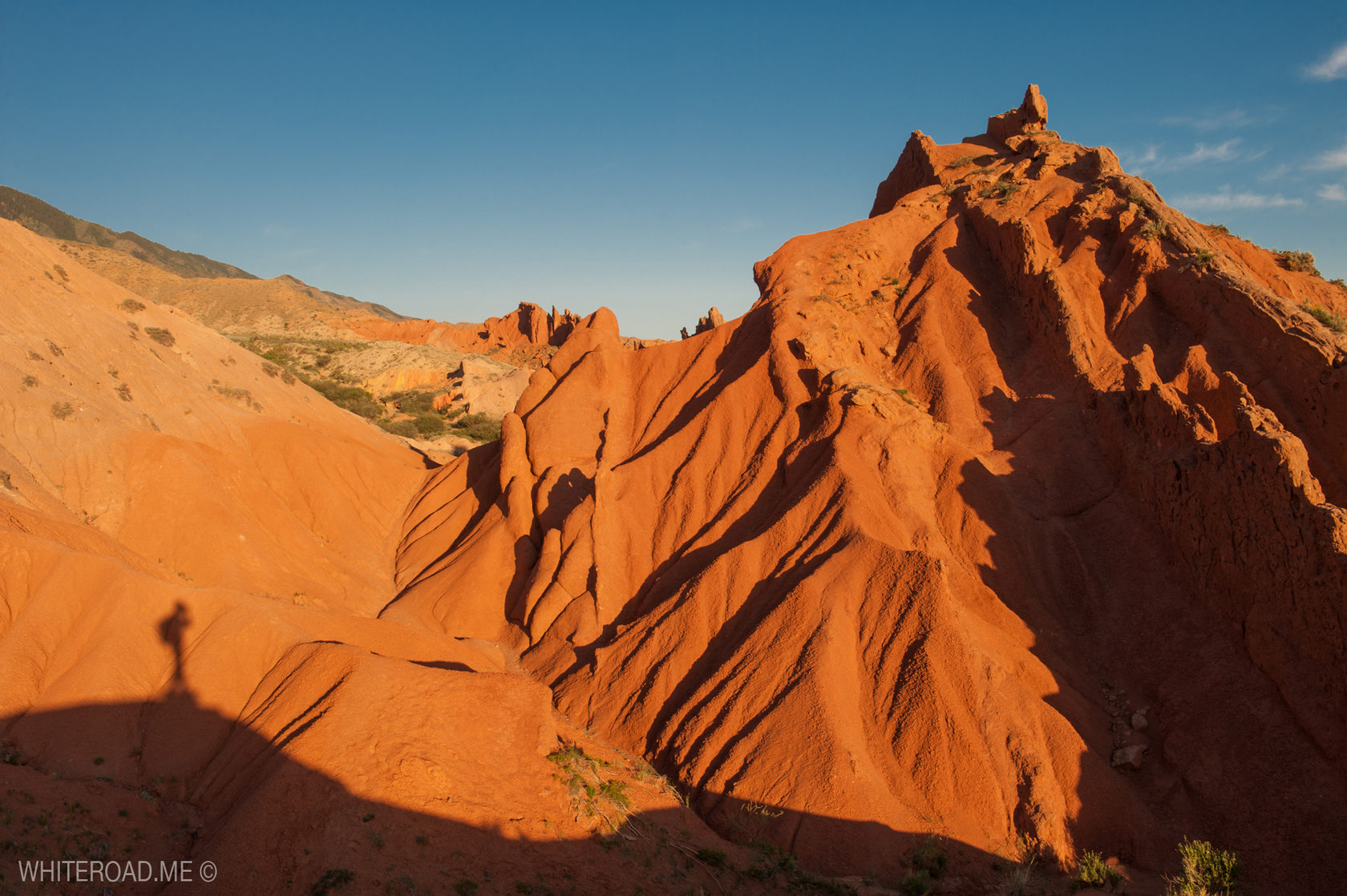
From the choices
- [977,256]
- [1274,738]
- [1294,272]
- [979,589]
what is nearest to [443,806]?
[979,589]

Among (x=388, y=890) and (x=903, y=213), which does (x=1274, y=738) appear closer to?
(x=388, y=890)

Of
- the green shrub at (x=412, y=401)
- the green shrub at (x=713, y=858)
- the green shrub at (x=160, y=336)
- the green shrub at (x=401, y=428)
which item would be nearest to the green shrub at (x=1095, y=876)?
the green shrub at (x=713, y=858)

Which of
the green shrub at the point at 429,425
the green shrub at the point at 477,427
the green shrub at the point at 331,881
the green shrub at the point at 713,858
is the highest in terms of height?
the green shrub at the point at 477,427

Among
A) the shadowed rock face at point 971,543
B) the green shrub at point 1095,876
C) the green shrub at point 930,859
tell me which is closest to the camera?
the green shrub at point 1095,876

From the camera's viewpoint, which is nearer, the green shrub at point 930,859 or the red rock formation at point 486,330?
the green shrub at point 930,859

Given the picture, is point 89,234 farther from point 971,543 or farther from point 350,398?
point 971,543

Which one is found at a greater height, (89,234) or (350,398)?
(89,234)

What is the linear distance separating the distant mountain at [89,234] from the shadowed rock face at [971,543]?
11318cm

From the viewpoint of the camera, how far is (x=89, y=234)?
13388 centimetres

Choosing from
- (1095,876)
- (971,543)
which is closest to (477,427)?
(971,543)

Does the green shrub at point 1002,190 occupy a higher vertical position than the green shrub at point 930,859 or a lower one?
higher

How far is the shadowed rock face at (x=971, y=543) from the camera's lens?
1209 cm

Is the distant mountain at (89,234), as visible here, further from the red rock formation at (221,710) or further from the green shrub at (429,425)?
the red rock formation at (221,710)

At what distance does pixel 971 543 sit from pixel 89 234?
6782 inches
